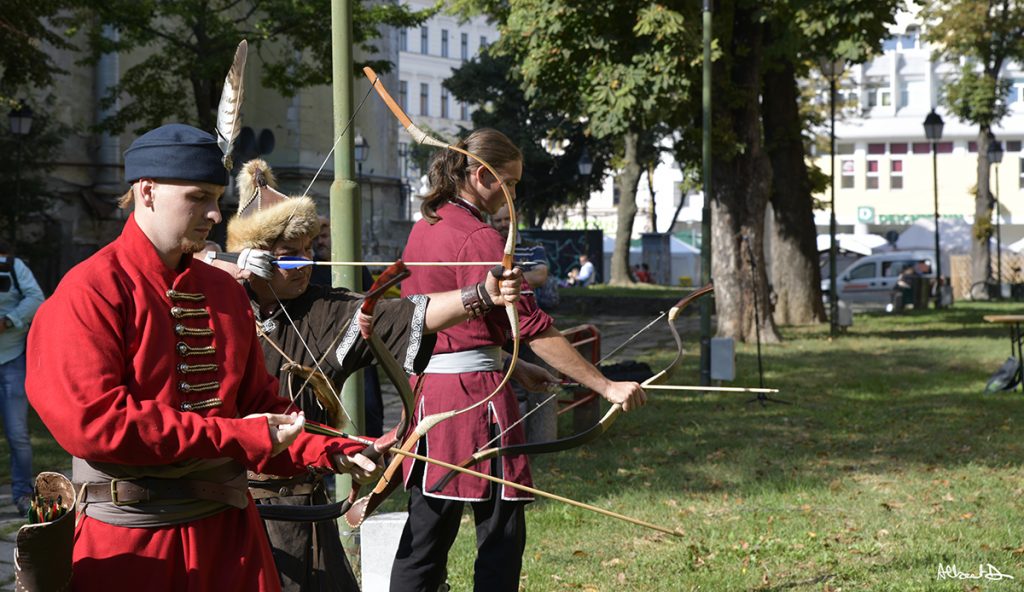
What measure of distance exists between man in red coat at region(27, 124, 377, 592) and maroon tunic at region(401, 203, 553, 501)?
1.12m

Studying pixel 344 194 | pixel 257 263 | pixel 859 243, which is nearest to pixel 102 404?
pixel 257 263

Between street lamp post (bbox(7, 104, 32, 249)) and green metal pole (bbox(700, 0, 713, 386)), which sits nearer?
green metal pole (bbox(700, 0, 713, 386))

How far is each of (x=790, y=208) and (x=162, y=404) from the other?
2174cm

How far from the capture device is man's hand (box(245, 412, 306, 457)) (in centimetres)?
287

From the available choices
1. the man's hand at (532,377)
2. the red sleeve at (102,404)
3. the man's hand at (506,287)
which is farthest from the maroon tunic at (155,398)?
the man's hand at (532,377)

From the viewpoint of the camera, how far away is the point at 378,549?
5.06m

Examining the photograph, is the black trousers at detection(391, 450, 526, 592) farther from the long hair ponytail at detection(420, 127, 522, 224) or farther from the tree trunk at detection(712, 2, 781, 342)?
the tree trunk at detection(712, 2, 781, 342)

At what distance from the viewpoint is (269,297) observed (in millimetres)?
4246

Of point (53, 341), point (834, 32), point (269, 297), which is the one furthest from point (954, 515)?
point (834, 32)

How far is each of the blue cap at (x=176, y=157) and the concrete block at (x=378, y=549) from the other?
7.46ft

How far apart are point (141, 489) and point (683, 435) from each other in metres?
8.12

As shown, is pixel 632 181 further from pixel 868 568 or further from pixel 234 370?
pixel 234 370

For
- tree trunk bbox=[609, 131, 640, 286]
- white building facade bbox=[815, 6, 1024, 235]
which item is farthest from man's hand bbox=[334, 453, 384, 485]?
white building facade bbox=[815, 6, 1024, 235]

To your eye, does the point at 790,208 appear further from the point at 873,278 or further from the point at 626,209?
the point at 873,278
